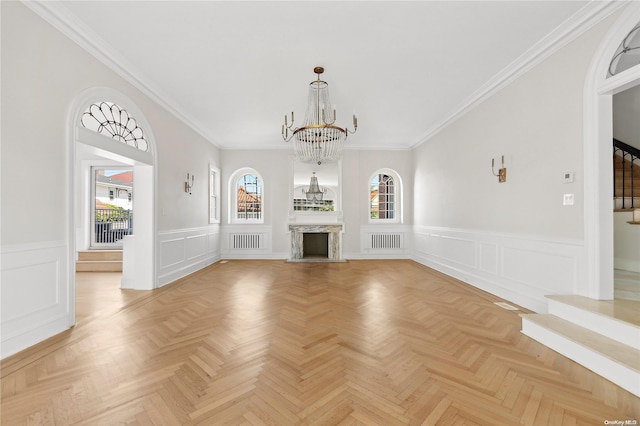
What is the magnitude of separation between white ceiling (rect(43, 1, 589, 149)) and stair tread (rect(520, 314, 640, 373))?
2994 millimetres

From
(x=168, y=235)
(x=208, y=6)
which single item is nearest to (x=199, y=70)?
(x=208, y=6)

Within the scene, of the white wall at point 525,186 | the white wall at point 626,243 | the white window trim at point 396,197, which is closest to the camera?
the white wall at point 525,186

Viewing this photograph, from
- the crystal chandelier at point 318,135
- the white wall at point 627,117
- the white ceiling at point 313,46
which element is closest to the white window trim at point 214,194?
the white ceiling at point 313,46

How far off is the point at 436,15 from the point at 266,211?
5.70m

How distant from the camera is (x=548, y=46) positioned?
9.70 ft

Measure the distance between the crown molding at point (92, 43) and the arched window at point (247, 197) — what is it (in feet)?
10.4

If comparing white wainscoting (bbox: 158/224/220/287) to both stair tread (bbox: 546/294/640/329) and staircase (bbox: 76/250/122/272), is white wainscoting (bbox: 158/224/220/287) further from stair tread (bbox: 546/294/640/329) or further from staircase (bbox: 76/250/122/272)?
stair tread (bbox: 546/294/640/329)

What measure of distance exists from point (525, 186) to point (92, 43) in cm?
541

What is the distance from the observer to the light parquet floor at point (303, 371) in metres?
1.53


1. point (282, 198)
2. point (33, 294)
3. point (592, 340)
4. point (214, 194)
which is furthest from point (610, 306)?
point (214, 194)

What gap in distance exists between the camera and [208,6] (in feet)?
8.07

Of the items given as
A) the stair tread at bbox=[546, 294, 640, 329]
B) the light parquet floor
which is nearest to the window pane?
the light parquet floor

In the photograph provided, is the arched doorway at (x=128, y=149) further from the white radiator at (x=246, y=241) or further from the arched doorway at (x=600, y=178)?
Result: the arched doorway at (x=600, y=178)

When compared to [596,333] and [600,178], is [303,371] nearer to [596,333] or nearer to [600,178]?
[596,333]
